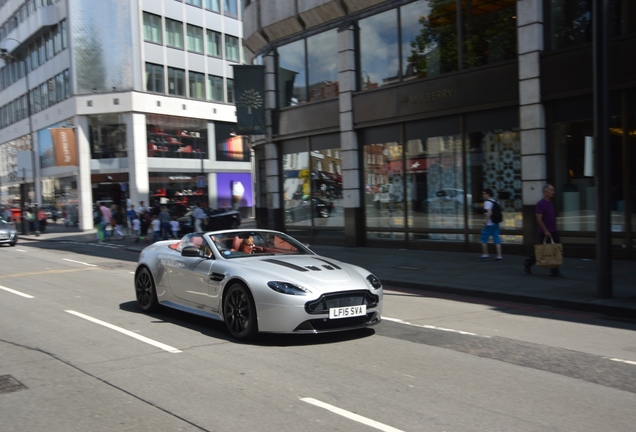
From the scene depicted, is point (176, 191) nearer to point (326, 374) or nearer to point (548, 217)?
point (548, 217)

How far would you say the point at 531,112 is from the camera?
1555 centimetres

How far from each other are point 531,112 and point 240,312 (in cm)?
1075

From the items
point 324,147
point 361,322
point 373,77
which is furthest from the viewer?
point 324,147

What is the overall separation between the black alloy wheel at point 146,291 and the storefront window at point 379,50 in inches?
468

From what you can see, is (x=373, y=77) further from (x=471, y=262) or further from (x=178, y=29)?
(x=178, y=29)

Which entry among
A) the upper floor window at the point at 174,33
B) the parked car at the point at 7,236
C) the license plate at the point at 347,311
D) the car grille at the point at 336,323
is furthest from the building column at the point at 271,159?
the upper floor window at the point at 174,33

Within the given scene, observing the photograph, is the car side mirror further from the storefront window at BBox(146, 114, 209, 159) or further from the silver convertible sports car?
the storefront window at BBox(146, 114, 209, 159)

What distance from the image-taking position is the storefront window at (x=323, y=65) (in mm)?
21516

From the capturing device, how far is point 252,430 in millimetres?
4625

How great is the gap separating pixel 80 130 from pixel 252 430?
40169mm

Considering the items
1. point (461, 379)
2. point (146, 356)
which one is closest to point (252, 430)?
point (461, 379)

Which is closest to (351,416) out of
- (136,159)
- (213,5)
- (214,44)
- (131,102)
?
(136,159)

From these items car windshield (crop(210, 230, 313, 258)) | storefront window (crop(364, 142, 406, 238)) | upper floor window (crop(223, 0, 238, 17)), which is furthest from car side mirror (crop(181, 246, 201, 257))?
upper floor window (crop(223, 0, 238, 17))

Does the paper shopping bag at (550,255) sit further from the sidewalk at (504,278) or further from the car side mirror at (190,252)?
the car side mirror at (190,252)
